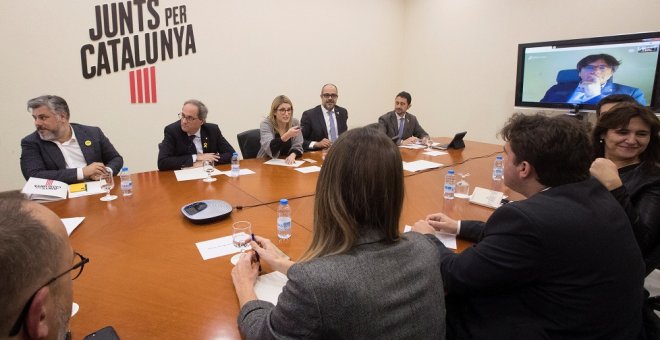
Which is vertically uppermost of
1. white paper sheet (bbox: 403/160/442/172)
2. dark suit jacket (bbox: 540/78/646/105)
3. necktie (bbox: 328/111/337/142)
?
dark suit jacket (bbox: 540/78/646/105)

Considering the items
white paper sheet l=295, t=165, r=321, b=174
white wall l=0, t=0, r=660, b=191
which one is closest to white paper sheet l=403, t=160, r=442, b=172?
white paper sheet l=295, t=165, r=321, b=174

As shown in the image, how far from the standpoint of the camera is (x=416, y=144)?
435 cm

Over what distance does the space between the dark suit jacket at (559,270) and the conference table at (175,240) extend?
1.32 ft

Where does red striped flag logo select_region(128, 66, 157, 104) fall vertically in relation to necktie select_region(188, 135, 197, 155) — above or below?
above

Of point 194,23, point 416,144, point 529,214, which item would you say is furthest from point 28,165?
point 416,144

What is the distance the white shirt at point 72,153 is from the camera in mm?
2770

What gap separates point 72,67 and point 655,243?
487 centimetres

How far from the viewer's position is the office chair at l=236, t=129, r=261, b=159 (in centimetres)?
378

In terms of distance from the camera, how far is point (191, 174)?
2760 mm

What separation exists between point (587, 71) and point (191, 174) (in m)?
4.47

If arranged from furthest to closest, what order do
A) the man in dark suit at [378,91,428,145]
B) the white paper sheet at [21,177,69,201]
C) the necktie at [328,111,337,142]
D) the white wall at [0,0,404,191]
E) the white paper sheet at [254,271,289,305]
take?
1. the man in dark suit at [378,91,428,145]
2. the necktie at [328,111,337,142]
3. the white wall at [0,0,404,191]
4. the white paper sheet at [21,177,69,201]
5. the white paper sheet at [254,271,289,305]

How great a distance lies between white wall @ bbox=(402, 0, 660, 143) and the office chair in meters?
3.64

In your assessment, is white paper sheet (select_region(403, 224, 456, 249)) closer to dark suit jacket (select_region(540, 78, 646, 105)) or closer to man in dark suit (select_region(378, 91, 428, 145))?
man in dark suit (select_region(378, 91, 428, 145))

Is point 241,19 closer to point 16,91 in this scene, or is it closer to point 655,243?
point 16,91
